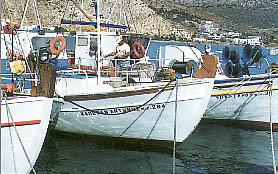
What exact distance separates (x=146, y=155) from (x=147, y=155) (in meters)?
0.03

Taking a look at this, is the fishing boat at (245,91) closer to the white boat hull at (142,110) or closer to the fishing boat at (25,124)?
the white boat hull at (142,110)

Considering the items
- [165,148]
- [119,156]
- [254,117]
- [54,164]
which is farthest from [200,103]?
[254,117]

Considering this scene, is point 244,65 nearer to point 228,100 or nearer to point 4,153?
point 228,100

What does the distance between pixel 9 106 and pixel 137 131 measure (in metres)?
5.53

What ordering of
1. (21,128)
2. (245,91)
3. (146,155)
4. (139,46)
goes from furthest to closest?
(245,91)
(139,46)
(146,155)
(21,128)

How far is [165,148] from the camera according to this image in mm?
13961

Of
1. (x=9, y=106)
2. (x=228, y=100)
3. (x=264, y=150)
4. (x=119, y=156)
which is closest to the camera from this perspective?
(x=9, y=106)

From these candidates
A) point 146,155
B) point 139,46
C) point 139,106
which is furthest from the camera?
point 139,46

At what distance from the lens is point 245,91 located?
688 inches

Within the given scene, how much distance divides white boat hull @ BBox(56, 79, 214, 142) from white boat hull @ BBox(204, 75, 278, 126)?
429 cm

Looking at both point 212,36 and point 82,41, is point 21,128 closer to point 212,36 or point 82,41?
point 82,41

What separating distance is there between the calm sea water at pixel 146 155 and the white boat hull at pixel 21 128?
2721 millimetres

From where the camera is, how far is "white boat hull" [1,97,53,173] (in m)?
9.12

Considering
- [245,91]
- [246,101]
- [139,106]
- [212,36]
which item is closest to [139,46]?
[139,106]
